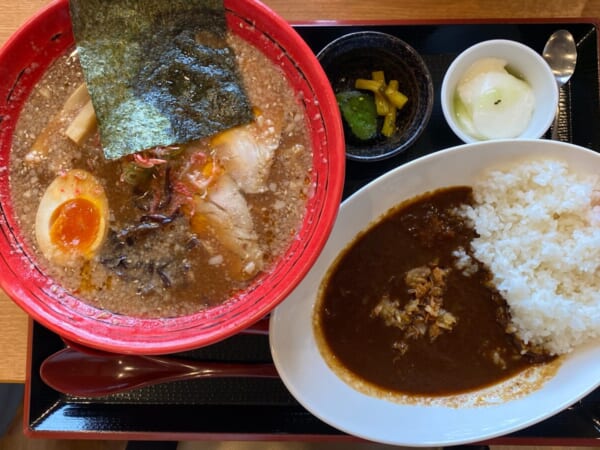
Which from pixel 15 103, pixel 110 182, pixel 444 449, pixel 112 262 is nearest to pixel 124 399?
pixel 112 262

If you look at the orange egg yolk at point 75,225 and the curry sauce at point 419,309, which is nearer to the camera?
the orange egg yolk at point 75,225

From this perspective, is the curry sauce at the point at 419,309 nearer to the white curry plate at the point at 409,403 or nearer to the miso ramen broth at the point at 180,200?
the white curry plate at the point at 409,403

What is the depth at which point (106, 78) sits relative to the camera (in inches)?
50.6

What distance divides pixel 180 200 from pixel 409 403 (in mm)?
915

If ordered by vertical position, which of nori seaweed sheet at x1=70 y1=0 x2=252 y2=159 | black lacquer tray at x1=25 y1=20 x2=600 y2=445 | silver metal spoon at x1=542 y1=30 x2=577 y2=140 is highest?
nori seaweed sheet at x1=70 y1=0 x2=252 y2=159

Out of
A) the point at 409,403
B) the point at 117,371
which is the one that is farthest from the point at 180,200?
the point at 409,403

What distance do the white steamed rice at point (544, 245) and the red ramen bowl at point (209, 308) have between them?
0.60m

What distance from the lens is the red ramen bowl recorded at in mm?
1255

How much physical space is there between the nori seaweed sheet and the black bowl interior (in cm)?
39

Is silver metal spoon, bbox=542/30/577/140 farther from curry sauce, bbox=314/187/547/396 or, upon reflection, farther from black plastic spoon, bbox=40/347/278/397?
black plastic spoon, bbox=40/347/278/397

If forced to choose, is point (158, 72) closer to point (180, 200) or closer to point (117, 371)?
point (180, 200)

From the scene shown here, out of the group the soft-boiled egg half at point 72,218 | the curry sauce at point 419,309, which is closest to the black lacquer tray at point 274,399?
the curry sauce at point 419,309

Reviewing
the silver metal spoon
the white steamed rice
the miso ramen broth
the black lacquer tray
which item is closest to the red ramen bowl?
the miso ramen broth

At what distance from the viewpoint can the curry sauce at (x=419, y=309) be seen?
165 cm
